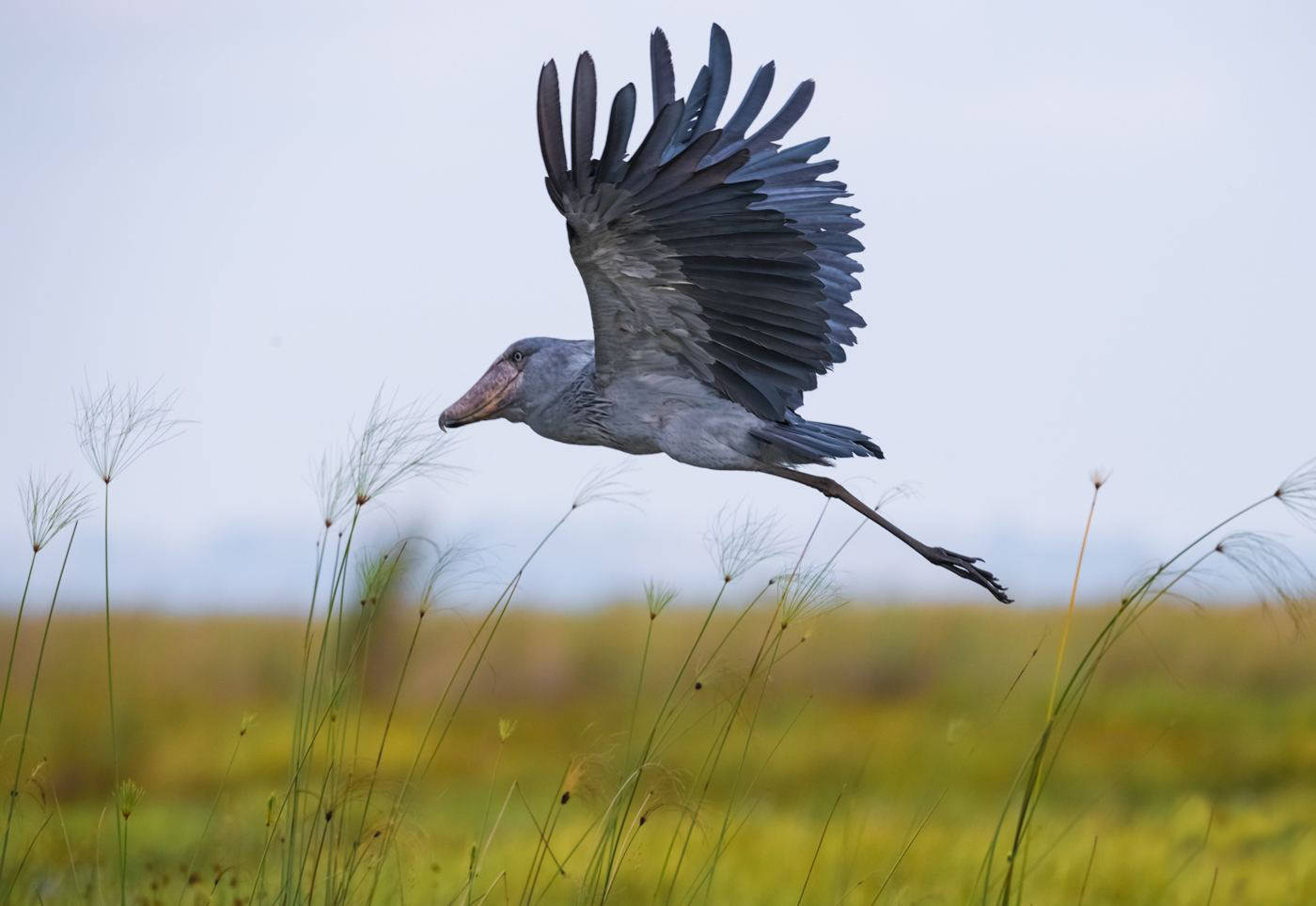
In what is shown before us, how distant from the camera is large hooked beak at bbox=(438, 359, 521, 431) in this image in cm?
349

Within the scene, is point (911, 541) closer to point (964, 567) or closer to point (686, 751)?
point (964, 567)

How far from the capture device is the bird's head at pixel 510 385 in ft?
11.3

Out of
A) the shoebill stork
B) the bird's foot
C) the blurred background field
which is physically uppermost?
the shoebill stork

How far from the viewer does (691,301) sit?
9.80 ft

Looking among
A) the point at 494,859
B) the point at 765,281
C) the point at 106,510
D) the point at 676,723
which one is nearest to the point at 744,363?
the point at 765,281

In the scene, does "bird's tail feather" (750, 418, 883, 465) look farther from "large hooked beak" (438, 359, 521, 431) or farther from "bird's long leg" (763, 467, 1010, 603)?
"large hooked beak" (438, 359, 521, 431)

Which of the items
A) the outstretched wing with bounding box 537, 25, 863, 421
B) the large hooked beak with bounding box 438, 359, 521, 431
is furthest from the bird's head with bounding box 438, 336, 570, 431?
the outstretched wing with bounding box 537, 25, 863, 421

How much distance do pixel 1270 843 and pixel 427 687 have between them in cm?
411

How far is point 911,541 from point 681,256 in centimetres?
84

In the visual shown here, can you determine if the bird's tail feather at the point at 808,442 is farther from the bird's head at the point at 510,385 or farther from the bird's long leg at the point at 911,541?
the bird's head at the point at 510,385

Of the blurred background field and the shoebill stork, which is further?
→ the blurred background field

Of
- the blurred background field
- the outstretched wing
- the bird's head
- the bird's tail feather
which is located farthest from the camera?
the blurred background field

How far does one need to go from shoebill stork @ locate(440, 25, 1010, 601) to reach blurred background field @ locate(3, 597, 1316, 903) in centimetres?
160

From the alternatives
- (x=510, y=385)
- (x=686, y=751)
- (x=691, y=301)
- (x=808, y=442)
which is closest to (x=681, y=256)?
(x=691, y=301)
